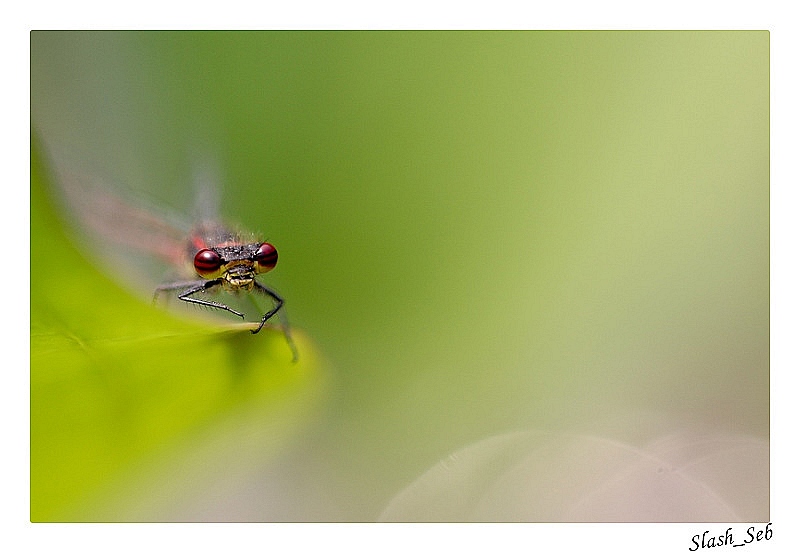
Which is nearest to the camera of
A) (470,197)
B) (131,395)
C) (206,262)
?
(131,395)

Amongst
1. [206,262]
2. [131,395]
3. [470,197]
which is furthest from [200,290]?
[470,197]

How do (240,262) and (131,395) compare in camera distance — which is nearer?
→ (131,395)

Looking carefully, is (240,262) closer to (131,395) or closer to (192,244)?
(192,244)

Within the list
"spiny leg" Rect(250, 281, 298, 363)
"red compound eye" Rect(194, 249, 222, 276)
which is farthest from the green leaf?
"red compound eye" Rect(194, 249, 222, 276)

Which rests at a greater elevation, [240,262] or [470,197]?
[470,197]

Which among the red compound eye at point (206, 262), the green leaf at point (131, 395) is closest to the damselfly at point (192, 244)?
the red compound eye at point (206, 262)

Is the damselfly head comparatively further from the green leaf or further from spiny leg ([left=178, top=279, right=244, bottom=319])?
the green leaf

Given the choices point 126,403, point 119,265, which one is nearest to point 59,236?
point 119,265

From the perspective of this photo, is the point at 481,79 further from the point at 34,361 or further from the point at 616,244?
the point at 34,361
